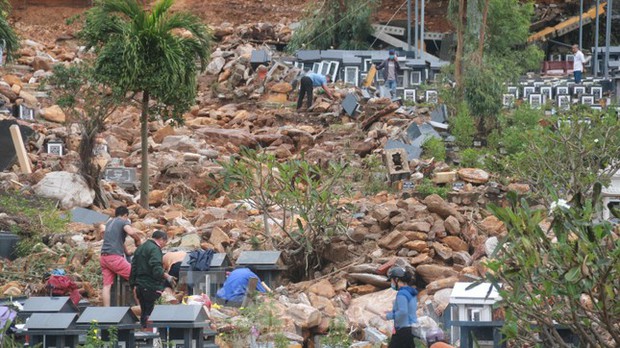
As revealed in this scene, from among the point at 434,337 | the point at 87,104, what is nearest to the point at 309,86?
the point at 87,104

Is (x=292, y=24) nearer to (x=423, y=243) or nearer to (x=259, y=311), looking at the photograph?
(x=423, y=243)

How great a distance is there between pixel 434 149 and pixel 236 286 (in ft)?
33.7

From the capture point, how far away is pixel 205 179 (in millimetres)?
23469

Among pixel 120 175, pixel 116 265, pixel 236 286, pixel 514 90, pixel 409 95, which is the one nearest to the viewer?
pixel 236 286

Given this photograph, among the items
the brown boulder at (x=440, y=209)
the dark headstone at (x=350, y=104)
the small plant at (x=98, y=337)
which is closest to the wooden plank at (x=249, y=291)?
the small plant at (x=98, y=337)

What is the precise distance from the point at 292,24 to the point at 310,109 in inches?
427

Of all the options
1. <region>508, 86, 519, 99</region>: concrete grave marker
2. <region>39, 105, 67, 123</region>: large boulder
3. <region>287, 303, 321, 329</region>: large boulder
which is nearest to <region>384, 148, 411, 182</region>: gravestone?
<region>508, 86, 519, 99</region>: concrete grave marker

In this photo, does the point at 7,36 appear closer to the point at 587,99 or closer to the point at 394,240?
the point at 394,240

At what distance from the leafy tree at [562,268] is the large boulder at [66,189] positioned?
11.0 m

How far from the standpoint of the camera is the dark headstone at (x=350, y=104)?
28.2 m

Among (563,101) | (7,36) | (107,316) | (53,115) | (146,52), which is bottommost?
(107,316)

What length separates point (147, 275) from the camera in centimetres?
1430

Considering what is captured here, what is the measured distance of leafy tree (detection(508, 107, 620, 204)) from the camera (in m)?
18.5

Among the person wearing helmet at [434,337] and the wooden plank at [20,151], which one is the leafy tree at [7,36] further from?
the person wearing helmet at [434,337]
